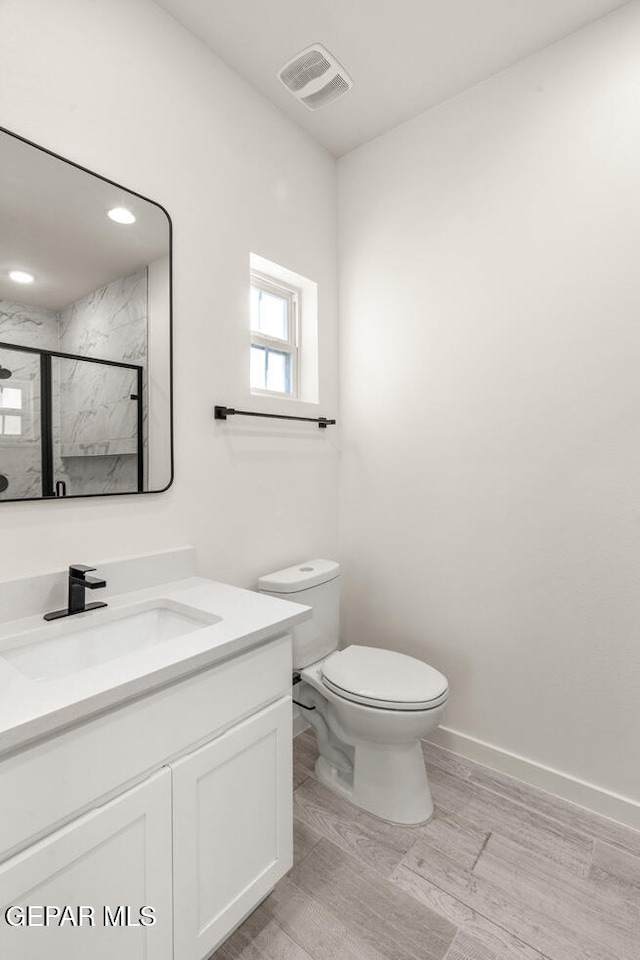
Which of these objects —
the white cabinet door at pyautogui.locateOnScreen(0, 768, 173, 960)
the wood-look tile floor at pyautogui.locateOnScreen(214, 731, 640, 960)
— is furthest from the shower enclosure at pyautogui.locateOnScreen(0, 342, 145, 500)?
the wood-look tile floor at pyautogui.locateOnScreen(214, 731, 640, 960)

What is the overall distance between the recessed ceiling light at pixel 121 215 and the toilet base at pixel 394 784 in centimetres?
190

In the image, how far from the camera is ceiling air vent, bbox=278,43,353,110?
1.68 m

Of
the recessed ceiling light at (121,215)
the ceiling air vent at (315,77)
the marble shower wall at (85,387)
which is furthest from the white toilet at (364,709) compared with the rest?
the ceiling air vent at (315,77)

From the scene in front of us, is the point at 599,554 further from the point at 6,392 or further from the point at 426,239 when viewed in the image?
the point at 6,392

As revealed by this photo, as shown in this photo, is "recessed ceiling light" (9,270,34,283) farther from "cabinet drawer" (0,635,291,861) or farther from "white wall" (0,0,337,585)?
"cabinet drawer" (0,635,291,861)

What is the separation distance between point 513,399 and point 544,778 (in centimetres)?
144

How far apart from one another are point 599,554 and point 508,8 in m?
1.88

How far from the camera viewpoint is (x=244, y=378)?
182 cm

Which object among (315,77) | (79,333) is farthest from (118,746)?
(315,77)

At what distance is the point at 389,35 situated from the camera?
1654mm

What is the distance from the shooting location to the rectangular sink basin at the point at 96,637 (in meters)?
1.11

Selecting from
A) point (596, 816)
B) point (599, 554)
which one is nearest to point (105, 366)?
point (599, 554)

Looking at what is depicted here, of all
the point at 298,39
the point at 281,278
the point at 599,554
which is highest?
the point at 298,39

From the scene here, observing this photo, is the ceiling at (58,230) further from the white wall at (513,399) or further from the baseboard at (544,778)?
the baseboard at (544,778)
